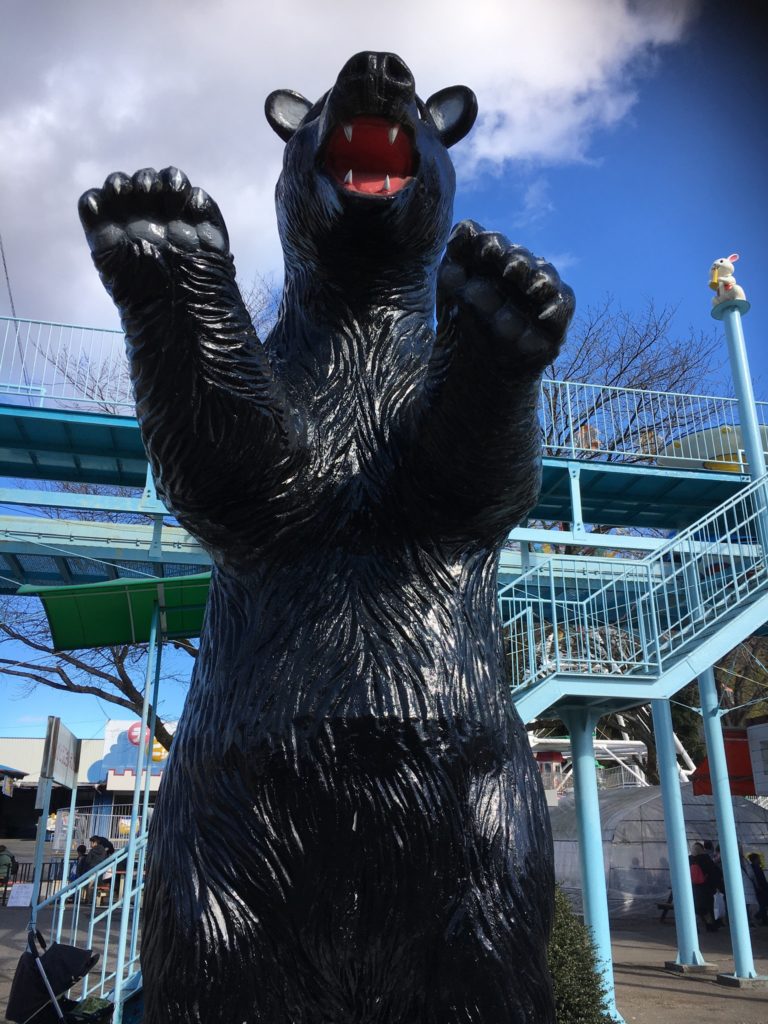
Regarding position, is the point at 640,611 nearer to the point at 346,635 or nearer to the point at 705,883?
the point at 346,635

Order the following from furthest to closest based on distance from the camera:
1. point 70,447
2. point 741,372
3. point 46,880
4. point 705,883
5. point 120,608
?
1. point 46,880
2. point 705,883
3. point 70,447
4. point 741,372
5. point 120,608

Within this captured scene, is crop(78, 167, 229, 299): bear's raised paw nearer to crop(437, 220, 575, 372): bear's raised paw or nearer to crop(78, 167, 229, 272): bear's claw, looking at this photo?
crop(78, 167, 229, 272): bear's claw

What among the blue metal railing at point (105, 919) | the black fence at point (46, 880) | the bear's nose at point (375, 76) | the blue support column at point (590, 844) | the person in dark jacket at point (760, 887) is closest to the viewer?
the bear's nose at point (375, 76)

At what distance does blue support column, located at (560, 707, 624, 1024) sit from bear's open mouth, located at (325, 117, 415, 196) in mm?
5994

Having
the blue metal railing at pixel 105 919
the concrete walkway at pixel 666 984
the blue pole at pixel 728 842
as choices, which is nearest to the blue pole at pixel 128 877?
the blue metal railing at pixel 105 919

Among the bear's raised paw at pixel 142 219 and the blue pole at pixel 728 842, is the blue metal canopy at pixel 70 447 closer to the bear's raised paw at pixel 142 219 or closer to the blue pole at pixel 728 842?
the blue pole at pixel 728 842

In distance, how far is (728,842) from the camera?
860cm

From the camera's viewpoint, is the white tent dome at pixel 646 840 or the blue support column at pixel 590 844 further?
the white tent dome at pixel 646 840

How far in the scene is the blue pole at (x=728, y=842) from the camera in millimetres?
8430

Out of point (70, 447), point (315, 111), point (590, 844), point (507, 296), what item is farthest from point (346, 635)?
point (70, 447)

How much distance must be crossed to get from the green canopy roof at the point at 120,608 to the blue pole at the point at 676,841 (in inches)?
182

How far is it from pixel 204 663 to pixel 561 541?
29.9 ft

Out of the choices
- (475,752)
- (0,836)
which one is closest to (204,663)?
(475,752)

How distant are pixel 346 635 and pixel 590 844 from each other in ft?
20.0
